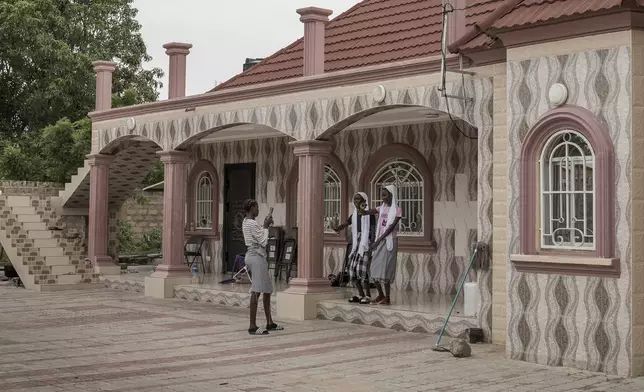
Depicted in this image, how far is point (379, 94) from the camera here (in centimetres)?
1174

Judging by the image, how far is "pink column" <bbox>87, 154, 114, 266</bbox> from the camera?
1794 centimetres

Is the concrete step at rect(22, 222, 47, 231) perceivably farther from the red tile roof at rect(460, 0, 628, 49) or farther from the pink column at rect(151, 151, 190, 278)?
the red tile roof at rect(460, 0, 628, 49)

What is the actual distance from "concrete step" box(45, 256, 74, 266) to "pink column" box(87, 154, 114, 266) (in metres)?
0.62

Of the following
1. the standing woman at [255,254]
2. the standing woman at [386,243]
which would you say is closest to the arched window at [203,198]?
the standing woman at [386,243]

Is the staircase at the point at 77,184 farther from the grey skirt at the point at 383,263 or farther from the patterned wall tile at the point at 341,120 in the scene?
the grey skirt at the point at 383,263

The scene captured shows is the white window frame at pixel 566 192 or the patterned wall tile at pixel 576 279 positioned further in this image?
the white window frame at pixel 566 192

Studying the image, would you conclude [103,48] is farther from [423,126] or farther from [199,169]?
[423,126]

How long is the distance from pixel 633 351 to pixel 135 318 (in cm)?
698

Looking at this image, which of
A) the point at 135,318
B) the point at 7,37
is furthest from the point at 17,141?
the point at 135,318

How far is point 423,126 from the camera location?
1441 cm

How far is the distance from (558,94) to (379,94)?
3.23m

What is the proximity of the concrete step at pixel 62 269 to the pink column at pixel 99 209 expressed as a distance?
605 mm

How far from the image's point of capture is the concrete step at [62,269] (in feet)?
56.6

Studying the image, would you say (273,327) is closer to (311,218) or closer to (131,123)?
(311,218)
